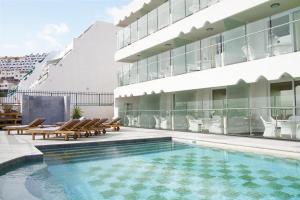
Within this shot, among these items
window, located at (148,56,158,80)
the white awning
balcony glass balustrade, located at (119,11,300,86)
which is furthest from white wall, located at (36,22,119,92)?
balcony glass balustrade, located at (119,11,300,86)

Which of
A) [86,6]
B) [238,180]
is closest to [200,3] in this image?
[86,6]

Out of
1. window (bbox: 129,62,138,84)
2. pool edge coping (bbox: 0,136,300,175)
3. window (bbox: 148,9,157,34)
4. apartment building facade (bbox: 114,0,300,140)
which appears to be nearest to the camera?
pool edge coping (bbox: 0,136,300,175)

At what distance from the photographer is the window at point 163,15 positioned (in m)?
19.2

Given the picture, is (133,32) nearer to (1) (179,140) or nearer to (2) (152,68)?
(2) (152,68)

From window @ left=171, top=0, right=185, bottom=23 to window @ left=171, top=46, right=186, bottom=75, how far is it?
1887mm

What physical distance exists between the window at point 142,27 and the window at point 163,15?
5.97ft

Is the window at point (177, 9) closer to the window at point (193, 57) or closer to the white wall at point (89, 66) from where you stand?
the window at point (193, 57)

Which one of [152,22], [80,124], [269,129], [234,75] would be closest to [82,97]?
[152,22]

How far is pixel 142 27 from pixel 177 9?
4.45 m

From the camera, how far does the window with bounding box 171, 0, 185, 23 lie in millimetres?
18000

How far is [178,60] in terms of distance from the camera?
18.2m

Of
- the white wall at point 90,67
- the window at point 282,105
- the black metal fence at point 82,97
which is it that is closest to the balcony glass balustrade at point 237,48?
the window at point 282,105

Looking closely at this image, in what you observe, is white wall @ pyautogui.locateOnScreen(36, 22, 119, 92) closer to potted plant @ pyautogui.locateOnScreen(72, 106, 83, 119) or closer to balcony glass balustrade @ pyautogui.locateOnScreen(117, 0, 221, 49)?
potted plant @ pyautogui.locateOnScreen(72, 106, 83, 119)

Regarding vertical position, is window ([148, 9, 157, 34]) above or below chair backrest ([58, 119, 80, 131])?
above
